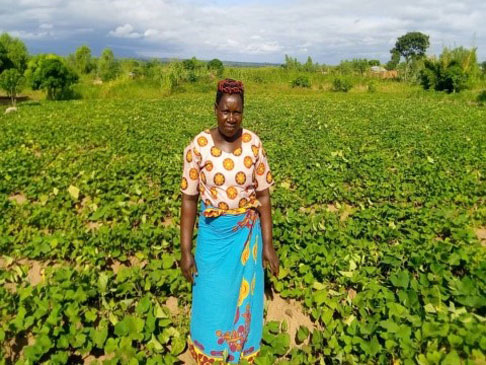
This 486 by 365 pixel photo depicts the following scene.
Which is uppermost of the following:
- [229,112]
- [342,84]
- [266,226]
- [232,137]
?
[342,84]

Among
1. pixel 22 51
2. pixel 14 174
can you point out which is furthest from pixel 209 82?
pixel 14 174

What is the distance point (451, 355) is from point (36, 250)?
12.6ft

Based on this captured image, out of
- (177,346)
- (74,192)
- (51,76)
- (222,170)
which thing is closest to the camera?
(222,170)

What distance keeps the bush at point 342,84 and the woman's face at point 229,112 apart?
3064cm

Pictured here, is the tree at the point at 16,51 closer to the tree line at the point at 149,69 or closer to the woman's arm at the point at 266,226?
the tree line at the point at 149,69

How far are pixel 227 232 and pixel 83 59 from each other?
44.3 meters

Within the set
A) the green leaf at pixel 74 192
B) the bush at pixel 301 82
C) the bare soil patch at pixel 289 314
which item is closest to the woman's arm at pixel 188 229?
the bare soil patch at pixel 289 314

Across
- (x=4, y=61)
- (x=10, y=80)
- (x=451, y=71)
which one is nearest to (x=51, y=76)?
(x=10, y=80)

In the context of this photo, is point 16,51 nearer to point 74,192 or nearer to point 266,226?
point 74,192

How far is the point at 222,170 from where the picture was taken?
2.18m

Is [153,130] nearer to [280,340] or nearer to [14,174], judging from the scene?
[14,174]

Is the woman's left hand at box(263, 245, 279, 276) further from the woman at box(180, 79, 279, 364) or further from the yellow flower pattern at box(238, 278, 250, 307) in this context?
the yellow flower pattern at box(238, 278, 250, 307)

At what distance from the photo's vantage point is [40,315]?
8.85ft

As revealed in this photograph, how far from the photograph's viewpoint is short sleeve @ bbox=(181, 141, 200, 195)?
220cm
